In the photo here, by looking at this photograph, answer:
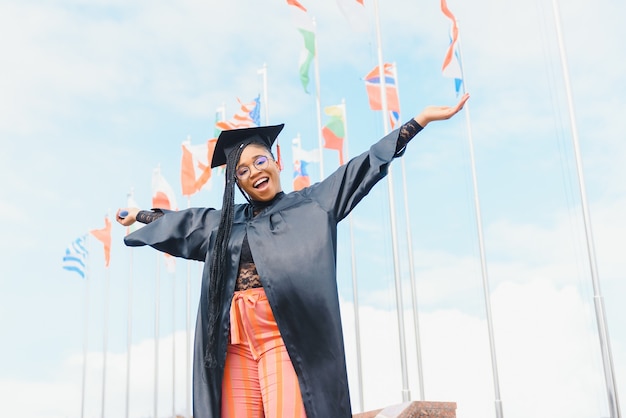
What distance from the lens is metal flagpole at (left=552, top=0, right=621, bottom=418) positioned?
9.88m

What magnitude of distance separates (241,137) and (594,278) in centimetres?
823

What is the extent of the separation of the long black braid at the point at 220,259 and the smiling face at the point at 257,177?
0.04 metres

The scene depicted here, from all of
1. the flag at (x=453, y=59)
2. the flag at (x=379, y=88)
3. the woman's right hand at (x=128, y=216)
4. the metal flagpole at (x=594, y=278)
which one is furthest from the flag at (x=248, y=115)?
the woman's right hand at (x=128, y=216)

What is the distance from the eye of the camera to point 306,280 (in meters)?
3.13

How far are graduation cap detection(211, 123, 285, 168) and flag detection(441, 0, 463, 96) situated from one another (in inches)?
422

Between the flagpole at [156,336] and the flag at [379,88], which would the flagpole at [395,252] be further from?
the flagpole at [156,336]

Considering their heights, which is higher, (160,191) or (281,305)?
(160,191)

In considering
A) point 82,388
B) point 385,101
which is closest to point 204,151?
point 385,101

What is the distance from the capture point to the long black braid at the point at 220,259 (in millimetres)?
3160

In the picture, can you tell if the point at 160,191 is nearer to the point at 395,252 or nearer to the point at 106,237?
the point at 106,237

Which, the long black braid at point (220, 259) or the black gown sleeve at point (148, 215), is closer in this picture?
the long black braid at point (220, 259)

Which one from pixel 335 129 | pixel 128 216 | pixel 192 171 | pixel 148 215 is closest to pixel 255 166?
pixel 148 215

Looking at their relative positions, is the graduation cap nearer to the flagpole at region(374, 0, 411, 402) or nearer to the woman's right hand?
the woman's right hand

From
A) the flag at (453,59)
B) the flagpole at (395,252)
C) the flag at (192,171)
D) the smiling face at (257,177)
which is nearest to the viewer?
the smiling face at (257,177)
